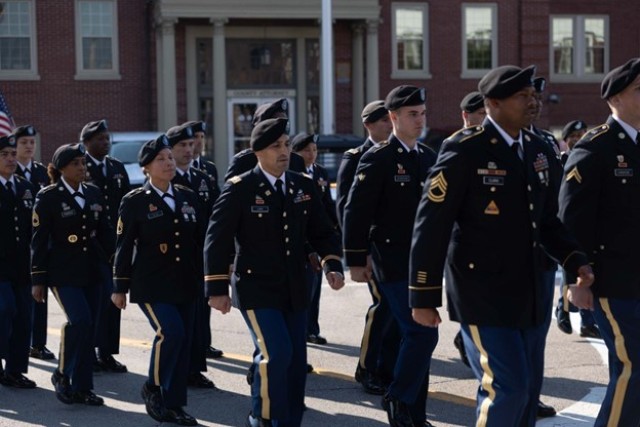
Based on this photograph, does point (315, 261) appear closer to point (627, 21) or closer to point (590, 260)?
point (590, 260)

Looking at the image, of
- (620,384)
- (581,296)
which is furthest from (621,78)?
(620,384)

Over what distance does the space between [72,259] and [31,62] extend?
73.4 ft

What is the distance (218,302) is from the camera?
681 cm

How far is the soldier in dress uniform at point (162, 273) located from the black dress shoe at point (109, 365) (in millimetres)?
1894

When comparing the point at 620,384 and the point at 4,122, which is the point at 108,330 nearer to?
the point at 620,384

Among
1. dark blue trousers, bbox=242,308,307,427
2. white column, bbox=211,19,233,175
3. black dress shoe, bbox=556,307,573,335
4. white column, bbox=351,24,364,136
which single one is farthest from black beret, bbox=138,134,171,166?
white column, bbox=351,24,364,136

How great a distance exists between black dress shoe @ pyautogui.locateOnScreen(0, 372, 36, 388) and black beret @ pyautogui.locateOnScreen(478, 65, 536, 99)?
5245 millimetres

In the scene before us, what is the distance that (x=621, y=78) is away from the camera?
242 inches

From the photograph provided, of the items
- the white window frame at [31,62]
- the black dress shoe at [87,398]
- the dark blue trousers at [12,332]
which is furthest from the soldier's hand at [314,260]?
the white window frame at [31,62]

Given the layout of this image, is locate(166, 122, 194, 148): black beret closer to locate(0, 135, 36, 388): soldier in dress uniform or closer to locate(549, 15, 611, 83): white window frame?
locate(0, 135, 36, 388): soldier in dress uniform

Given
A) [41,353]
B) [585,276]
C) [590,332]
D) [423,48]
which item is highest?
[423,48]

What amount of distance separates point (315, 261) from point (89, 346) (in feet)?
7.18

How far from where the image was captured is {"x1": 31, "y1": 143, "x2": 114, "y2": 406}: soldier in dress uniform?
27.5 ft

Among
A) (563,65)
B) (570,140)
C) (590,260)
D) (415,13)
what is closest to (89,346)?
(590,260)
